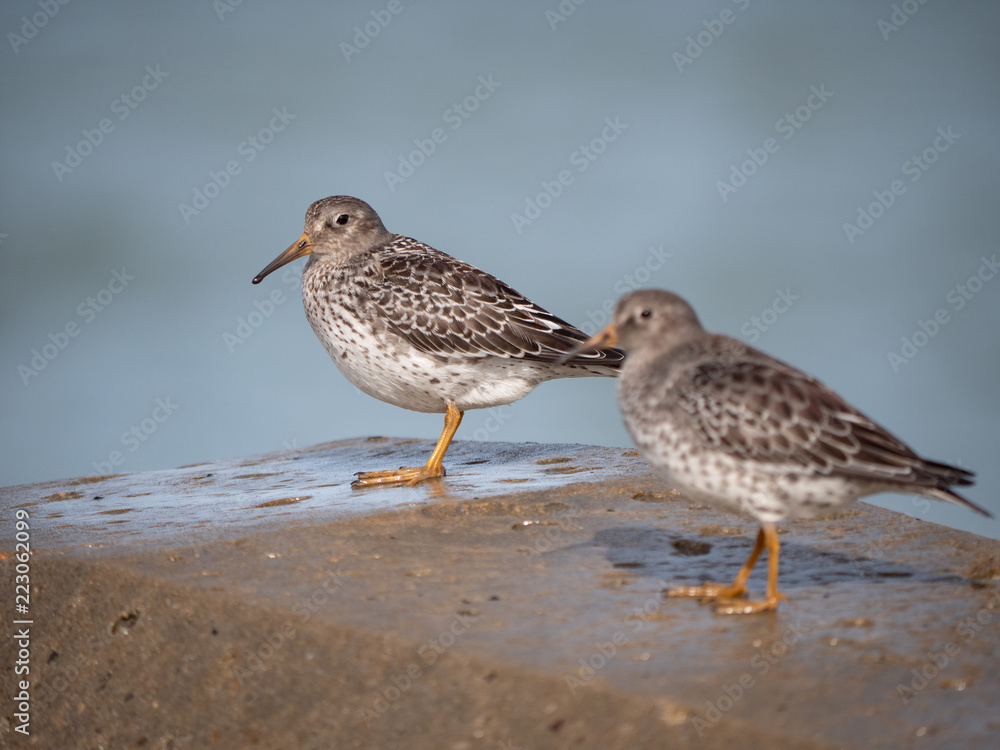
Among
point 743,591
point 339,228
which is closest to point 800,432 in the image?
point 743,591

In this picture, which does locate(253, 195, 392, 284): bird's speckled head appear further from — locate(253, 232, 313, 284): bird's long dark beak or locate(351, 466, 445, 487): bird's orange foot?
locate(351, 466, 445, 487): bird's orange foot

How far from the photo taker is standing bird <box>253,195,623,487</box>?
830cm

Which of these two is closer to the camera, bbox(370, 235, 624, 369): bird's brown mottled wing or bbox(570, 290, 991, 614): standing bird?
bbox(570, 290, 991, 614): standing bird

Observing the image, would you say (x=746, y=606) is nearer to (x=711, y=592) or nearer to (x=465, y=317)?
(x=711, y=592)

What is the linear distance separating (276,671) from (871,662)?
256cm

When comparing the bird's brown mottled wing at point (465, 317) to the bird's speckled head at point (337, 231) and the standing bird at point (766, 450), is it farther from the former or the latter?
the standing bird at point (766, 450)

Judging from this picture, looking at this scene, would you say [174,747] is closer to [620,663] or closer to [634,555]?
[620,663]

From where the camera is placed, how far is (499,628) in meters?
4.55

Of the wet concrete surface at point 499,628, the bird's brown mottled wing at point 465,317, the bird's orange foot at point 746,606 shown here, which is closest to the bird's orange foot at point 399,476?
the wet concrete surface at point 499,628

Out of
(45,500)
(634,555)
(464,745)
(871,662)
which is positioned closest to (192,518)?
(45,500)

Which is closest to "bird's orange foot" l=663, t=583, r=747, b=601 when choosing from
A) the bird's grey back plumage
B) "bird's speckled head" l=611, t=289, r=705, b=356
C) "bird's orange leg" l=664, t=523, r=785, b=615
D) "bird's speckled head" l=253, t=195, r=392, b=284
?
"bird's orange leg" l=664, t=523, r=785, b=615

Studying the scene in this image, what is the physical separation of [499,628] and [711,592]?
1.12 metres

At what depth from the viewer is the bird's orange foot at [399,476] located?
7879mm

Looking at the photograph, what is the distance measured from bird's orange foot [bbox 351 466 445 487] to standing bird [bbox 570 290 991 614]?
306 centimetres
